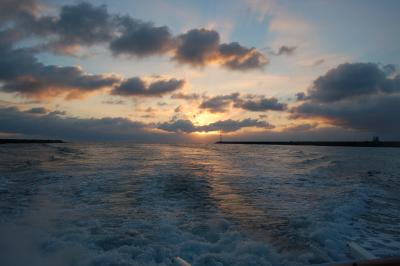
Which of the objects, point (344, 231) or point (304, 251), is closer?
point (304, 251)

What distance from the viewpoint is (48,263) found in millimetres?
5699

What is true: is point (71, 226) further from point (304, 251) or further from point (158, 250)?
point (304, 251)

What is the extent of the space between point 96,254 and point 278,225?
185 inches

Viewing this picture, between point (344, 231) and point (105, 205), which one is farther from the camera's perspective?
point (105, 205)

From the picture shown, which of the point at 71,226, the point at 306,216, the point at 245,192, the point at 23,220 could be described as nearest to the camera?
the point at 71,226

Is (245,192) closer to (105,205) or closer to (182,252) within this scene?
(105,205)

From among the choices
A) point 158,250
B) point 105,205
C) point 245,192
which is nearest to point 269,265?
point 158,250

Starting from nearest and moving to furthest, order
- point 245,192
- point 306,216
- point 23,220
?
point 23,220 → point 306,216 → point 245,192

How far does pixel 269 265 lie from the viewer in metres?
5.88

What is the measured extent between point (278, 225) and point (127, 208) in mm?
4653

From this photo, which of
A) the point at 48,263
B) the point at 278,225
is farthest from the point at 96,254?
the point at 278,225

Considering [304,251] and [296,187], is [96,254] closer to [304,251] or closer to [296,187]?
[304,251]

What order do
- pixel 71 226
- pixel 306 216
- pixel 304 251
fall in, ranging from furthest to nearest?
pixel 306 216
pixel 71 226
pixel 304 251

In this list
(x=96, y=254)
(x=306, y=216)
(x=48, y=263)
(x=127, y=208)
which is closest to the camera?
(x=48, y=263)
